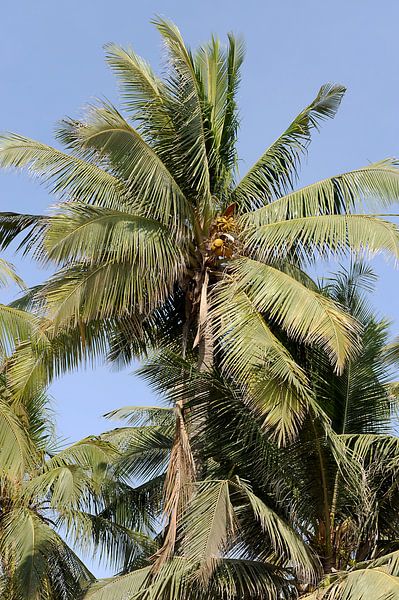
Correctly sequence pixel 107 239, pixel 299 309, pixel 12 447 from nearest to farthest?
1. pixel 12 447
2. pixel 299 309
3. pixel 107 239

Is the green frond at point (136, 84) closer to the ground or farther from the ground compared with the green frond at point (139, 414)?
farther from the ground

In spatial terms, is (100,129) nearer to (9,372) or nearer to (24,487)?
(9,372)

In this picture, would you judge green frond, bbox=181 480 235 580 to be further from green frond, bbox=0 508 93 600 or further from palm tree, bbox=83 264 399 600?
green frond, bbox=0 508 93 600

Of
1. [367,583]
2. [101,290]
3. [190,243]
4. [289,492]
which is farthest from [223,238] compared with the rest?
[367,583]

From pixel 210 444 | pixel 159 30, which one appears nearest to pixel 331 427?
pixel 210 444

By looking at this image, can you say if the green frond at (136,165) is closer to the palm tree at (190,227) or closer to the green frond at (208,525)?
the palm tree at (190,227)

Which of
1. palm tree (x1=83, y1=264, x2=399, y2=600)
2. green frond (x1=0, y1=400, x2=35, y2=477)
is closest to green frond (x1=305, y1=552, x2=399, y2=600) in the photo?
palm tree (x1=83, y1=264, x2=399, y2=600)

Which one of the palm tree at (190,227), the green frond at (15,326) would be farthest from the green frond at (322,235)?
the green frond at (15,326)

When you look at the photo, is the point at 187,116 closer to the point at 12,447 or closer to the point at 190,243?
the point at 190,243

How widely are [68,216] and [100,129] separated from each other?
116 centimetres

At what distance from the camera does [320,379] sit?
13492mm

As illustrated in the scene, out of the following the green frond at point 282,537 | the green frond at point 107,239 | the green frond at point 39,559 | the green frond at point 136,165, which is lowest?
the green frond at point 39,559

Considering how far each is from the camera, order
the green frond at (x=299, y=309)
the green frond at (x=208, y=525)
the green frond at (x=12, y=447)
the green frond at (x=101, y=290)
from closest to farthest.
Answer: the green frond at (x=208, y=525) → the green frond at (x=12, y=447) → the green frond at (x=299, y=309) → the green frond at (x=101, y=290)

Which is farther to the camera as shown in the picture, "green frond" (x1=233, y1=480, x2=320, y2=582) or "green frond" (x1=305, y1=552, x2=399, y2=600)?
"green frond" (x1=233, y1=480, x2=320, y2=582)
